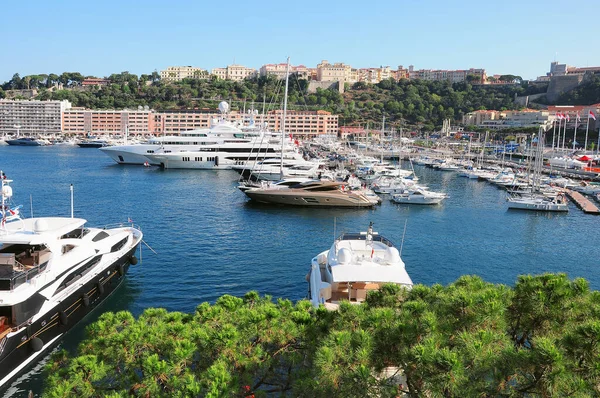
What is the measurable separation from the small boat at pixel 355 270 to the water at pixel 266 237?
468 centimetres

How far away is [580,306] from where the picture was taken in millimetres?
9789

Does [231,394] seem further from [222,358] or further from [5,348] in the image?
[5,348]

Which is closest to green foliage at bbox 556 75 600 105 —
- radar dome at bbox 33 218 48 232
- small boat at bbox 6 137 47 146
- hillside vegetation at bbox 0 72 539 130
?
hillside vegetation at bbox 0 72 539 130

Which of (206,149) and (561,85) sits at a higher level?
(561,85)

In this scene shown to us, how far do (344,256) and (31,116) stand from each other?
174m

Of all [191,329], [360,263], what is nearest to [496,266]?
[360,263]

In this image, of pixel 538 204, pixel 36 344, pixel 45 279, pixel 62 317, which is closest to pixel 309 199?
pixel 538 204

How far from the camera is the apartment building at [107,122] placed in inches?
6422

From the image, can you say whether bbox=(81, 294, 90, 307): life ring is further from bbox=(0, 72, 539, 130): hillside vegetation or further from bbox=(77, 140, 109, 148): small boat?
bbox=(0, 72, 539, 130): hillside vegetation

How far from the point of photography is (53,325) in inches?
716

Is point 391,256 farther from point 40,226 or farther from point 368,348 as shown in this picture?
point 40,226

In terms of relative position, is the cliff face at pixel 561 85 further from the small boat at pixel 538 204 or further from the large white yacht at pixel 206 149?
the small boat at pixel 538 204

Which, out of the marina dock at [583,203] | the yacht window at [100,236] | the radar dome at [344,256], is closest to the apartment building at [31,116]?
the marina dock at [583,203]

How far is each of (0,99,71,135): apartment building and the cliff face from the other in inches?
6479
